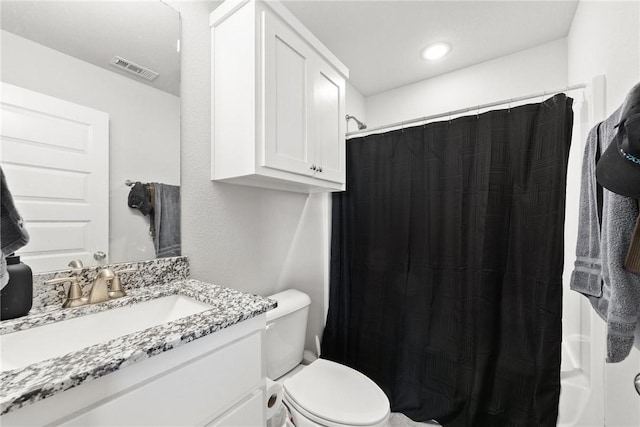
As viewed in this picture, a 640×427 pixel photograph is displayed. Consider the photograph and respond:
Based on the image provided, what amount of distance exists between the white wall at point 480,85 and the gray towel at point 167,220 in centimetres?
191

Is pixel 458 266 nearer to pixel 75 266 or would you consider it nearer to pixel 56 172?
pixel 75 266

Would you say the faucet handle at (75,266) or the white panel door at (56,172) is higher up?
the white panel door at (56,172)

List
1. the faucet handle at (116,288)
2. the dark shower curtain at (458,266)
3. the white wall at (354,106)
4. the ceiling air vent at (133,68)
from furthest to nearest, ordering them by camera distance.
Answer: the white wall at (354,106) → the dark shower curtain at (458,266) → the ceiling air vent at (133,68) → the faucet handle at (116,288)

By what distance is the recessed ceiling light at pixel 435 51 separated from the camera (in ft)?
5.68

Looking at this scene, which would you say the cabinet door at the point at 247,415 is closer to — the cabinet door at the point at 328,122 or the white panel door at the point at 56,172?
the white panel door at the point at 56,172

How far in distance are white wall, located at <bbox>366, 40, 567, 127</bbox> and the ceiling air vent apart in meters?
1.85

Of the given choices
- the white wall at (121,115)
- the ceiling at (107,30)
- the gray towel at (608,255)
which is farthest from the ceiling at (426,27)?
the gray towel at (608,255)

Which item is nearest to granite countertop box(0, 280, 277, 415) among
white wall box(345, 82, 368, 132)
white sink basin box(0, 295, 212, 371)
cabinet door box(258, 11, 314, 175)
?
white sink basin box(0, 295, 212, 371)

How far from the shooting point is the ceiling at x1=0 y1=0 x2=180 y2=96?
0.80m

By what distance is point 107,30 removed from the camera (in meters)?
0.96

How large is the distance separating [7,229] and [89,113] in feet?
1.56

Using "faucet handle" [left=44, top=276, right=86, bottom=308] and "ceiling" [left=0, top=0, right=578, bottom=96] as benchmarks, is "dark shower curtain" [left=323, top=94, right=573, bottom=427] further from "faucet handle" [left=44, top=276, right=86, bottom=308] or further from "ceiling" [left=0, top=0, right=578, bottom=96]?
"faucet handle" [left=44, top=276, right=86, bottom=308]

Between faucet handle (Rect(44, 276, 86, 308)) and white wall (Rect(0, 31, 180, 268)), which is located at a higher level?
white wall (Rect(0, 31, 180, 268))

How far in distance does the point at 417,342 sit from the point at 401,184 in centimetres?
97
